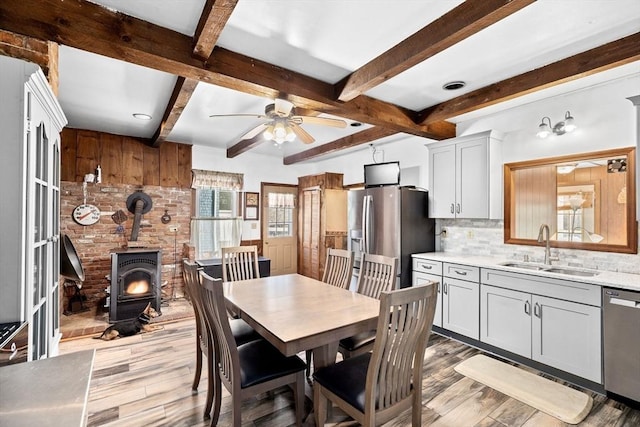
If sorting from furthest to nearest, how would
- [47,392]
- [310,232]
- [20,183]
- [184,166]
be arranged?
[310,232]
[184,166]
[20,183]
[47,392]

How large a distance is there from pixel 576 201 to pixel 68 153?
6.38 metres

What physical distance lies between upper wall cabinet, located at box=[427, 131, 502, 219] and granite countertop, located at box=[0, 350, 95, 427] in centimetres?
371

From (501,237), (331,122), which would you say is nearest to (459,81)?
(331,122)

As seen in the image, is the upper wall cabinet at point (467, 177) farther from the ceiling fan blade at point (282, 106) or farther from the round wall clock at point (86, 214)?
the round wall clock at point (86, 214)

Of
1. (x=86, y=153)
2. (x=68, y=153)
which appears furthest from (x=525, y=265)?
(x=68, y=153)

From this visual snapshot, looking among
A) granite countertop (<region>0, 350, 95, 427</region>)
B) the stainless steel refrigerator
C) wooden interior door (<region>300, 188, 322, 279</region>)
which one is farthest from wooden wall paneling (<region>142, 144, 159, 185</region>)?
granite countertop (<region>0, 350, 95, 427</region>)

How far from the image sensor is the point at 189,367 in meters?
2.86

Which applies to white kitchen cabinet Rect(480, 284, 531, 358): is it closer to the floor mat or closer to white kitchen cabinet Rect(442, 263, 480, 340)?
white kitchen cabinet Rect(442, 263, 480, 340)

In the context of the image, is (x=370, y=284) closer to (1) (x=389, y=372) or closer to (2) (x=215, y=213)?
(1) (x=389, y=372)

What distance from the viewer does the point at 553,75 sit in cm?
244

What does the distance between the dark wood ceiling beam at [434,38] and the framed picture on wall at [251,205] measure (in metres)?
3.69

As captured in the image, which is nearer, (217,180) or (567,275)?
(567,275)

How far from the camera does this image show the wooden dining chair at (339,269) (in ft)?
10.2

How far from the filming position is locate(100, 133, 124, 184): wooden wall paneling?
4582mm
